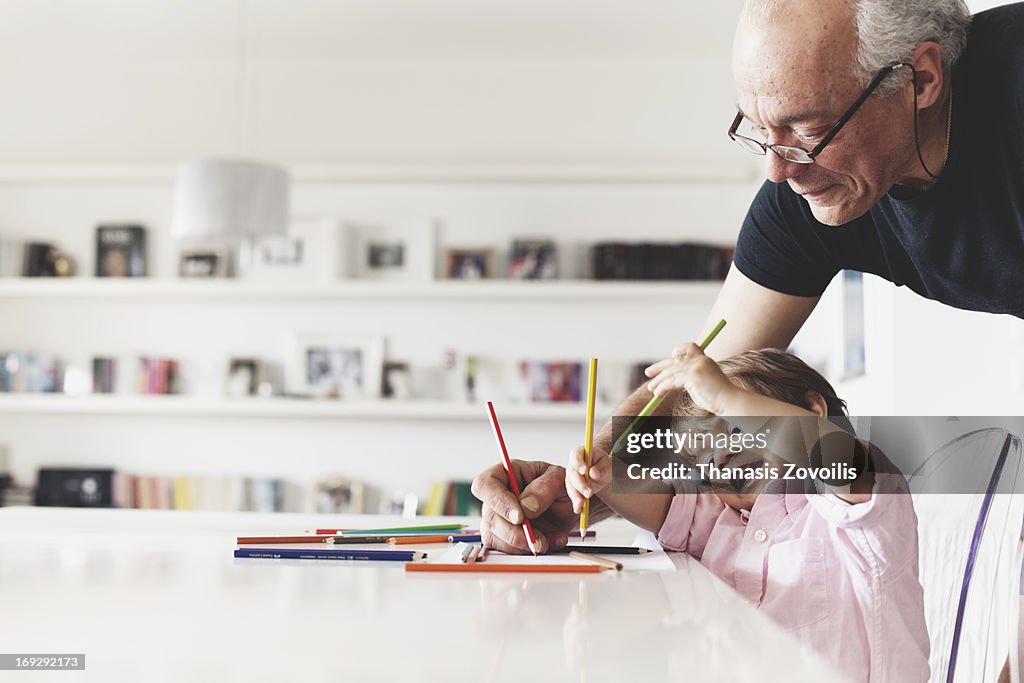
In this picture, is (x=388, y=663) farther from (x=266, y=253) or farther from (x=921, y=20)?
(x=266, y=253)

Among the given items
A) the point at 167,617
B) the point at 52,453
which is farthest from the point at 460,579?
the point at 52,453

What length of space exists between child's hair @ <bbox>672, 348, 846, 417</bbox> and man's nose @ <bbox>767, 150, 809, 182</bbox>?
22cm

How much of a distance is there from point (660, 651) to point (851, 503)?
1.46 feet

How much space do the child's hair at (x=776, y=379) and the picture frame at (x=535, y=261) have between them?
8.77 feet

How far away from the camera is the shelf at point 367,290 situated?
3.67 meters

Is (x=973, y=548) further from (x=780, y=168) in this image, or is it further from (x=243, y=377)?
(x=243, y=377)

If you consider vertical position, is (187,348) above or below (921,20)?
below

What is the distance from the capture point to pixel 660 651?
49 cm

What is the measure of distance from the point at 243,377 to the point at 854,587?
3.35m

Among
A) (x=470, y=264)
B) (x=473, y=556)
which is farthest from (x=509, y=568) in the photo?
(x=470, y=264)

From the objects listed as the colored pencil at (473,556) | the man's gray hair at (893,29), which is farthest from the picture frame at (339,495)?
the man's gray hair at (893,29)

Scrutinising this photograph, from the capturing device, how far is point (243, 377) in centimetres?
388

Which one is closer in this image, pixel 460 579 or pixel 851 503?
pixel 460 579

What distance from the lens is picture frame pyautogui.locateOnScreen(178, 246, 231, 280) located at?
3.90 m
